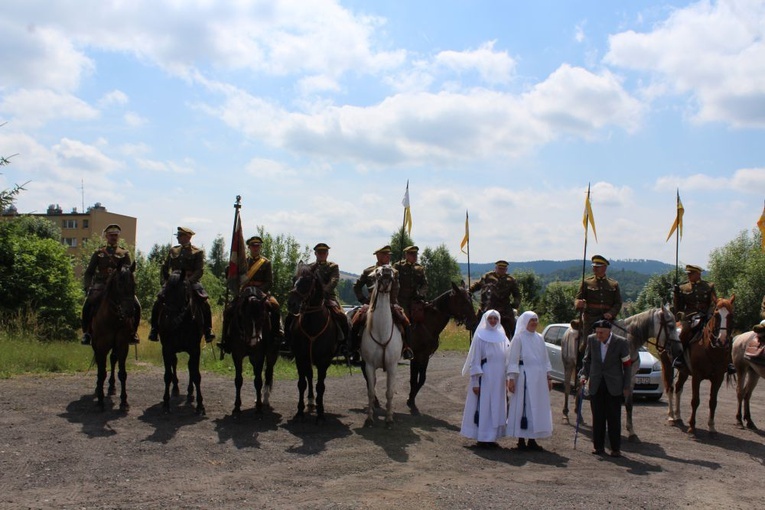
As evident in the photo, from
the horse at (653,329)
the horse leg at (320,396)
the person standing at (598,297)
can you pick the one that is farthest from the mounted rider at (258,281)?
the horse at (653,329)

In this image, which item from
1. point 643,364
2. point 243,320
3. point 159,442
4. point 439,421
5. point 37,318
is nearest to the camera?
point 159,442

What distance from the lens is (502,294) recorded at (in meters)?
14.6

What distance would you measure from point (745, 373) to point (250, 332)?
9970 millimetres

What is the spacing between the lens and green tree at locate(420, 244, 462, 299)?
3821 inches

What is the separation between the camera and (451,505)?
724 cm

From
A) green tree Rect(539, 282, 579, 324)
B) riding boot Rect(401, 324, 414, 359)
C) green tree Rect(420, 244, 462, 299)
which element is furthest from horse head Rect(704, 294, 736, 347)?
green tree Rect(420, 244, 462, 299)

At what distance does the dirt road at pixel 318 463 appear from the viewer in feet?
24.3

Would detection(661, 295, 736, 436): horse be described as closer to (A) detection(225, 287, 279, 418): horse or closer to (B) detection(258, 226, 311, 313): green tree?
(A) detection(225, 287, 279, 418): horse

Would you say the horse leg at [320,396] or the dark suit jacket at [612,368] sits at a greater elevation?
the dark suit jacket at [612,368]

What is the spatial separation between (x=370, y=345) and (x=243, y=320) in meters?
2.15

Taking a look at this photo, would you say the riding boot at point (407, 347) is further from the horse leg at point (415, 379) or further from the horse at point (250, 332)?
the horse at point (250, 332)

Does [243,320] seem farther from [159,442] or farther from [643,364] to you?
[643,364]

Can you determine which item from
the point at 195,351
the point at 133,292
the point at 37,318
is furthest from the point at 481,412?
the point at 37,318

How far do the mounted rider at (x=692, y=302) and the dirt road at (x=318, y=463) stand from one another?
1886mm
